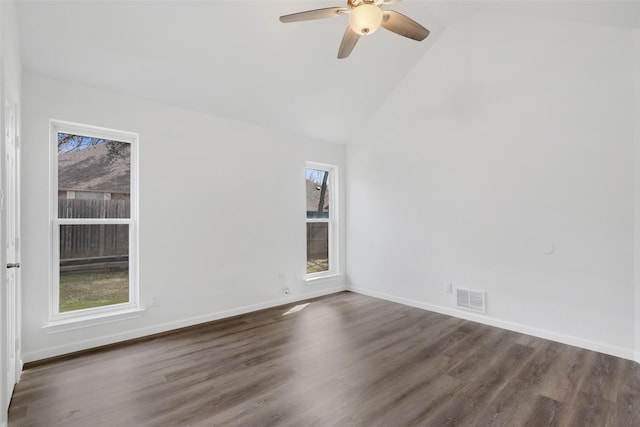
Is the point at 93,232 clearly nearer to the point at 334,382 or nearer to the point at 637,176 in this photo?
the point at 334,382

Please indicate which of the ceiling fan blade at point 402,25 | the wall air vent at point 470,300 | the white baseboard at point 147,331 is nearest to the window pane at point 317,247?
the white baseboard at point 147,331

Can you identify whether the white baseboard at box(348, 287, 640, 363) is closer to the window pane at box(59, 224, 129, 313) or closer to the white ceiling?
the white ceiling

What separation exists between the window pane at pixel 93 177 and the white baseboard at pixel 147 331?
1197 millimetres

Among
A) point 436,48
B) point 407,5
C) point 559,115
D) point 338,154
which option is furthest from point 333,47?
point 559,115

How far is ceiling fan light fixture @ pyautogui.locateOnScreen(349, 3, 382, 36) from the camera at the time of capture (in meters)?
1.99

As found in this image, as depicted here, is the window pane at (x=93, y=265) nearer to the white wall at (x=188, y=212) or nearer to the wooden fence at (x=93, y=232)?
the wooden fence at (x=93, y=232)

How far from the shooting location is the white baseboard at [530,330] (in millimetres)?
2807

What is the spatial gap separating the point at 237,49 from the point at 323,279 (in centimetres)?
336

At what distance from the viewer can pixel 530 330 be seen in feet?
10.9

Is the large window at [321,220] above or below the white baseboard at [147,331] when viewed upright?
above

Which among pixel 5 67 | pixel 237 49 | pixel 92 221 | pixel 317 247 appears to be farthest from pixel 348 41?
pixel 317 247

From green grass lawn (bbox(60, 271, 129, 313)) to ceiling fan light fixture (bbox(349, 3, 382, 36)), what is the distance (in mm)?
3226

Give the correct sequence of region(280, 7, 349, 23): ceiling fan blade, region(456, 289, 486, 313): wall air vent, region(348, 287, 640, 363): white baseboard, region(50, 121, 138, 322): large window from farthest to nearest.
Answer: region(456, 289, 486, 313): wall air vent
region(50, 121, 138, 322): large window
region(348, 287, 640, 363): white baseboard
region(280, 7, 349, 23): ceiling fan blade

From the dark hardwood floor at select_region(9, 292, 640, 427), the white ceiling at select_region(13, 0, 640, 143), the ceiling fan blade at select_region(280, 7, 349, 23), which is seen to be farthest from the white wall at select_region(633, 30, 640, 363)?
the ceiling fan blade at select_region(280, 7, 349, 23)
